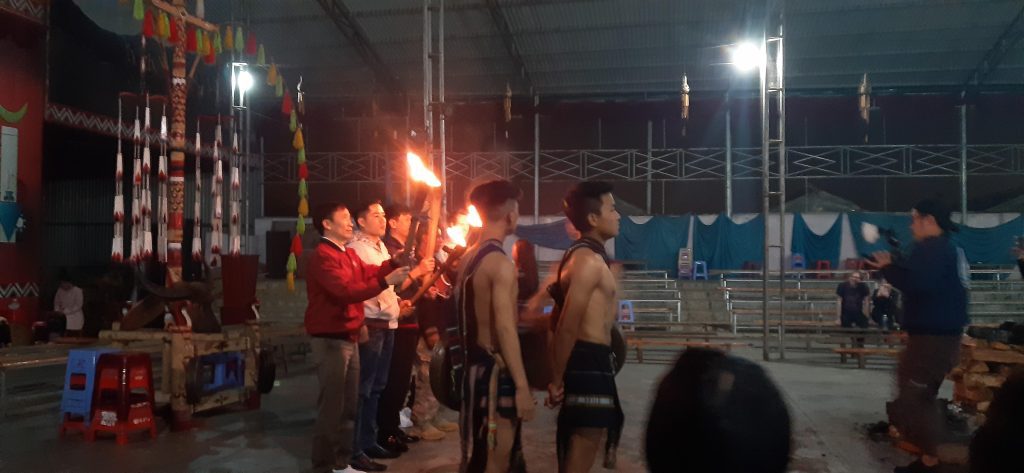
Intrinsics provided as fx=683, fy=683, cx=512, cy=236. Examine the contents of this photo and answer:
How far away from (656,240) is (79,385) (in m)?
14.8

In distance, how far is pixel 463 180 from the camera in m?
19.9

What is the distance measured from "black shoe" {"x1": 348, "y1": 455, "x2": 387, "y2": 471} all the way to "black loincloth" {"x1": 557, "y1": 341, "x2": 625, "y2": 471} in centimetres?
215

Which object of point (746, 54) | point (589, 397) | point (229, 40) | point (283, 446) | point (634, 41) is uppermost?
point (634, 41)

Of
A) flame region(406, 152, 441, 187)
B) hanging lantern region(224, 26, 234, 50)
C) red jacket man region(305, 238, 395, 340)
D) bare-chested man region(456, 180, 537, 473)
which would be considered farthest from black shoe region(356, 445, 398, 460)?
hanging lantern region(224, 26, 234, 50)

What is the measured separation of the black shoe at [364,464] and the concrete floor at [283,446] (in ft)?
0.51

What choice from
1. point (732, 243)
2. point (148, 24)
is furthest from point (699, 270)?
point (148, 24)

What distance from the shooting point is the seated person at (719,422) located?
4.16ft

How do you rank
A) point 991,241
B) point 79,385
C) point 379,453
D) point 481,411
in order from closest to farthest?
point 481,411 < point 379,453 < point 79,385 < point 991,241

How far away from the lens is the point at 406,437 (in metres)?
5.77

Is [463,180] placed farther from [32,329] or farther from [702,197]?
[32,329]

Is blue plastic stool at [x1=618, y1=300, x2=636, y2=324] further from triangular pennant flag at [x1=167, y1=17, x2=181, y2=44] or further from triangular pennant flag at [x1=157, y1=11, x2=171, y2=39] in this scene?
triangular pennant flag at [x1=157, y1=11, x2=171, y2=39]

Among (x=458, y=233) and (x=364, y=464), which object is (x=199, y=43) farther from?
(x=364, y=464)

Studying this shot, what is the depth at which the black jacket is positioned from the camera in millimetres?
4713

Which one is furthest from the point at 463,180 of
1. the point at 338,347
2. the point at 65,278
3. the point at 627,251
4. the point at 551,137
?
the point at 338,347
